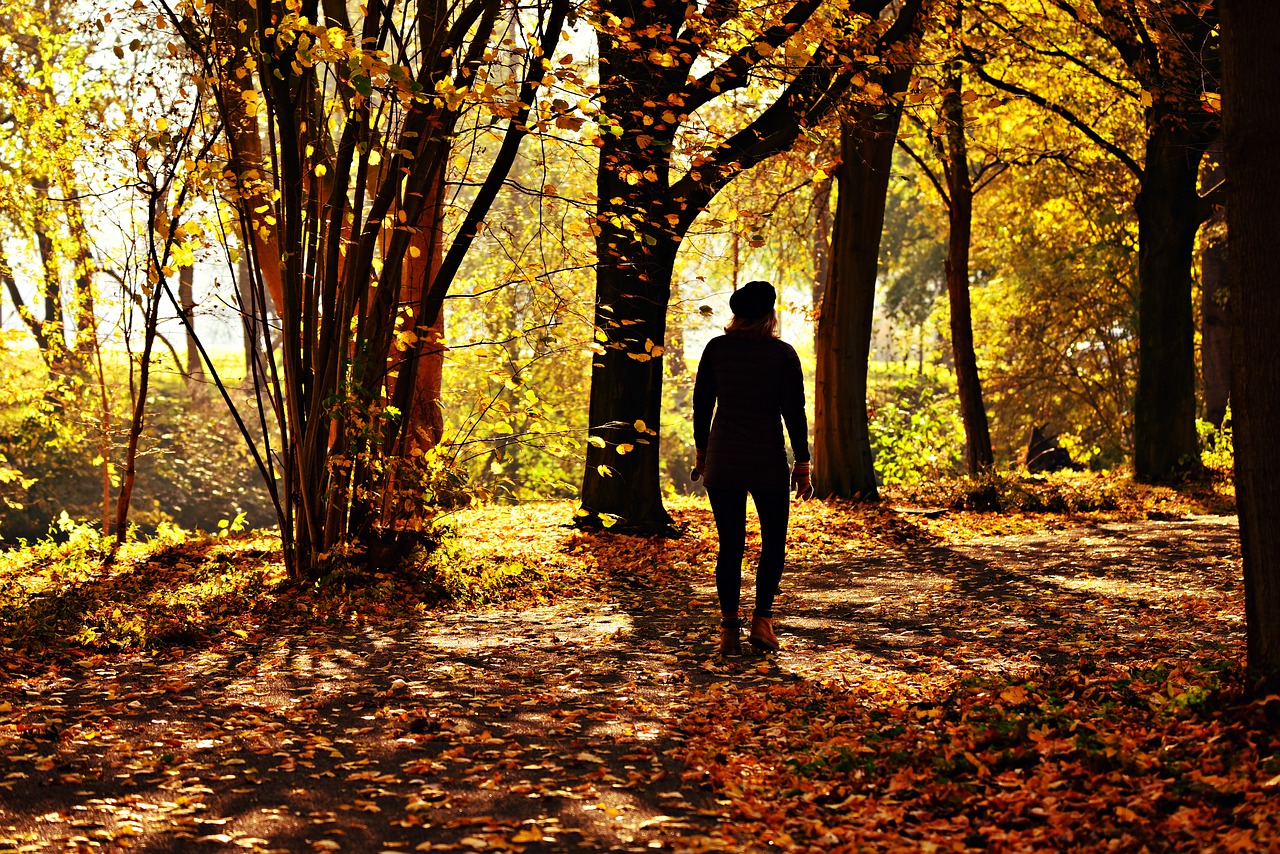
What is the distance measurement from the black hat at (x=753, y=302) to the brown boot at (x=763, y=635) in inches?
68.2

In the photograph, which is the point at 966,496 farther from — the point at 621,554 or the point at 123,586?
the point at 123,586

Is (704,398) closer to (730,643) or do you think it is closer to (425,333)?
(730,643)

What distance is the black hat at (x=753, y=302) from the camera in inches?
254

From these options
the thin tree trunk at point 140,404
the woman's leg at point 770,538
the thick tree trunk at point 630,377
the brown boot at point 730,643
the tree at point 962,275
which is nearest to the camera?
the woman's leg at point 770,538

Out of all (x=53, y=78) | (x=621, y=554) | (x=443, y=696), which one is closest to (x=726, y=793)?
(x=443, y=696)

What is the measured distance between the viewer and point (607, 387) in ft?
38.0

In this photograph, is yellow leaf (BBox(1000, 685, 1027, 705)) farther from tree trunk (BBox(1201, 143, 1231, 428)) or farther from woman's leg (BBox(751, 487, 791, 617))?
tree trunk (BBox(1201, 143, 1231, 428))

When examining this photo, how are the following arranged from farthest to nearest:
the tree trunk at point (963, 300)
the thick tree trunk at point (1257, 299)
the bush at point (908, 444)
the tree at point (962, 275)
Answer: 1. the bush at point (908, 444)
2. the tree trunk at point (963, 300)
3. the tree at point (962, 275)
4. the thick tree trunk at point (1257, 299)

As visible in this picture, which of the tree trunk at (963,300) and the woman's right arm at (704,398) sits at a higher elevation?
the tree trunk at (963,300)

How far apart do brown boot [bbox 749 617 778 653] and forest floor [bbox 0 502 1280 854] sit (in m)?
0.25

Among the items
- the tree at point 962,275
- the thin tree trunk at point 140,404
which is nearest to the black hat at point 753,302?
the thin tree trunk at point 140,404

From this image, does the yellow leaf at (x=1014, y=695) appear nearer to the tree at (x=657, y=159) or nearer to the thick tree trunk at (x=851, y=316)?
the tree at (x=657, y=159)

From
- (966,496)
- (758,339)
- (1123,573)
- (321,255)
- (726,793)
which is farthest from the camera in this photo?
(966,496)

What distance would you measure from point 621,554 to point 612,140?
391cm
